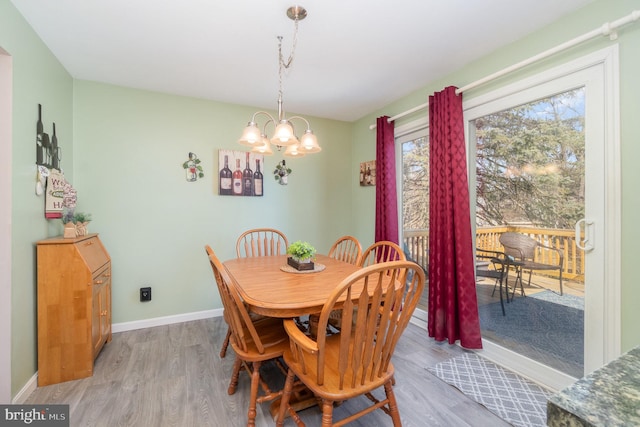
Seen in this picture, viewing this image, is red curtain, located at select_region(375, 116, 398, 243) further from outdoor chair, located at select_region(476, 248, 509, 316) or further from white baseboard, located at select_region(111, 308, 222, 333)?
white baseboard, located at select_region(111, 308, 222, 333)

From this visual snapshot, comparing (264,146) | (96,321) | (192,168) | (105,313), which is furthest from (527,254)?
(105,313)

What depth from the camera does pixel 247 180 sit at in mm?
3244

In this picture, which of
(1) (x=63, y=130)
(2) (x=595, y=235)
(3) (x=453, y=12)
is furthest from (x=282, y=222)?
(2) (x=595, y=235)

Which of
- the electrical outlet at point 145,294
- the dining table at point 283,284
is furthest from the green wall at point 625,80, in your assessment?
the electrical outlet at point 145,294

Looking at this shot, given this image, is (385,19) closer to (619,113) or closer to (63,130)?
(619,113)

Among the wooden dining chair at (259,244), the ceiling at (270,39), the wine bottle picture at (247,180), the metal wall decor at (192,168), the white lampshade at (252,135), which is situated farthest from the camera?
the wine bottle picture at (247,180)

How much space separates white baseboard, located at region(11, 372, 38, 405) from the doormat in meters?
2.65

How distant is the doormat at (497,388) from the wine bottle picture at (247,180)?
2486 mm

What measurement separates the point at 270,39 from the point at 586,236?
2.46 m

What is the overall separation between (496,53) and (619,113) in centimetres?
96

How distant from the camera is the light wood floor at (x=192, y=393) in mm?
1560

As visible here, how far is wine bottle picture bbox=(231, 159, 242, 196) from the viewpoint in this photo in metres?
3.18

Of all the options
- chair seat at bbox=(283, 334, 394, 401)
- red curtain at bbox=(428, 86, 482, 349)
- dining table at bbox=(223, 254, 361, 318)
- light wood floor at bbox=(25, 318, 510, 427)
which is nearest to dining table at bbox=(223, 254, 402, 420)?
dining table at bbox=(223, 254, 361, 318)

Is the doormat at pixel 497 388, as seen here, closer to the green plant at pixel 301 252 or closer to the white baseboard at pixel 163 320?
the green plant at pixel 301 252
